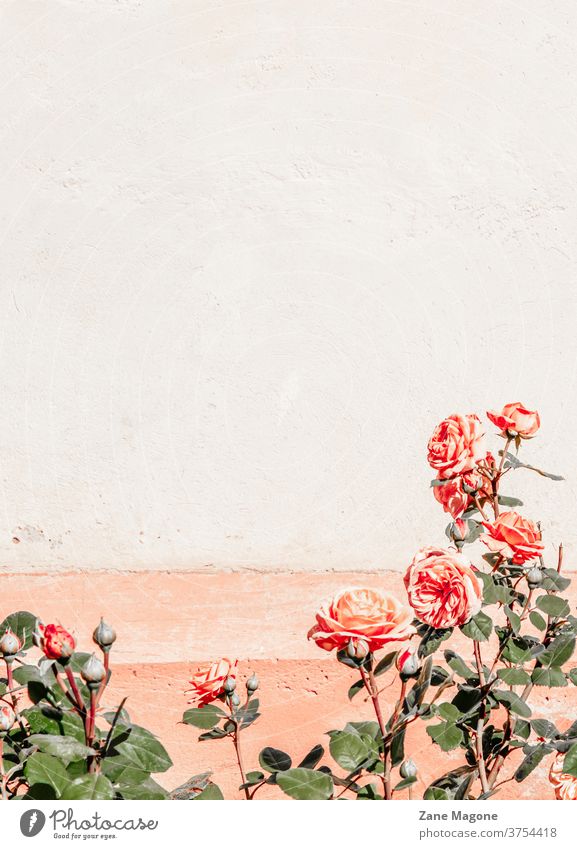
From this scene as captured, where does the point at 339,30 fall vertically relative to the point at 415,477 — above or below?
Result: above

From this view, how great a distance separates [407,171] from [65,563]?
1835mm

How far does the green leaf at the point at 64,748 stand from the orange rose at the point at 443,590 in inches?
15.8

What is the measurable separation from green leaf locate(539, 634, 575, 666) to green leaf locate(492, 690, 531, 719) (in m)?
0.07

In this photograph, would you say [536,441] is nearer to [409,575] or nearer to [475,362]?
[475,362]

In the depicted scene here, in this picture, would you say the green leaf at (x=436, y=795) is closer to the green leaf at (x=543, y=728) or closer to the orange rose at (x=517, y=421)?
the green leaf at (x=543, y=728)

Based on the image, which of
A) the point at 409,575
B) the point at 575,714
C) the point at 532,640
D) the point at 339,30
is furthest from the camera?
the point at 339,30

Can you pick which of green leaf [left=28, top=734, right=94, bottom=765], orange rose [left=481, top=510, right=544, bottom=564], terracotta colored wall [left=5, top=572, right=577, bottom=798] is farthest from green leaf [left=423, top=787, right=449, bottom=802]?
terracotta colored wall [left=5, top=572, right=577, bottom=798]

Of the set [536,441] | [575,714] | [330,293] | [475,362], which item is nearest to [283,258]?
[330,293]

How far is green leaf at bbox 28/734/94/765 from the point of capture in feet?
3.28

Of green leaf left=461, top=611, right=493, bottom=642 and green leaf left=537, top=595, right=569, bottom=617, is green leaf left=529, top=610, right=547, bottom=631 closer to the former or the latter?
green leaf left=537, top=595, right=569, bottom=617

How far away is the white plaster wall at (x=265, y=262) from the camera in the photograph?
3273 mm

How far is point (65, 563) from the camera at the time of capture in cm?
335

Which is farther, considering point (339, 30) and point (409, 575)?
point (339, 30)

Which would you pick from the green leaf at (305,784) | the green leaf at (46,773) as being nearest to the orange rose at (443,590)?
the green leaf at (305,784)
